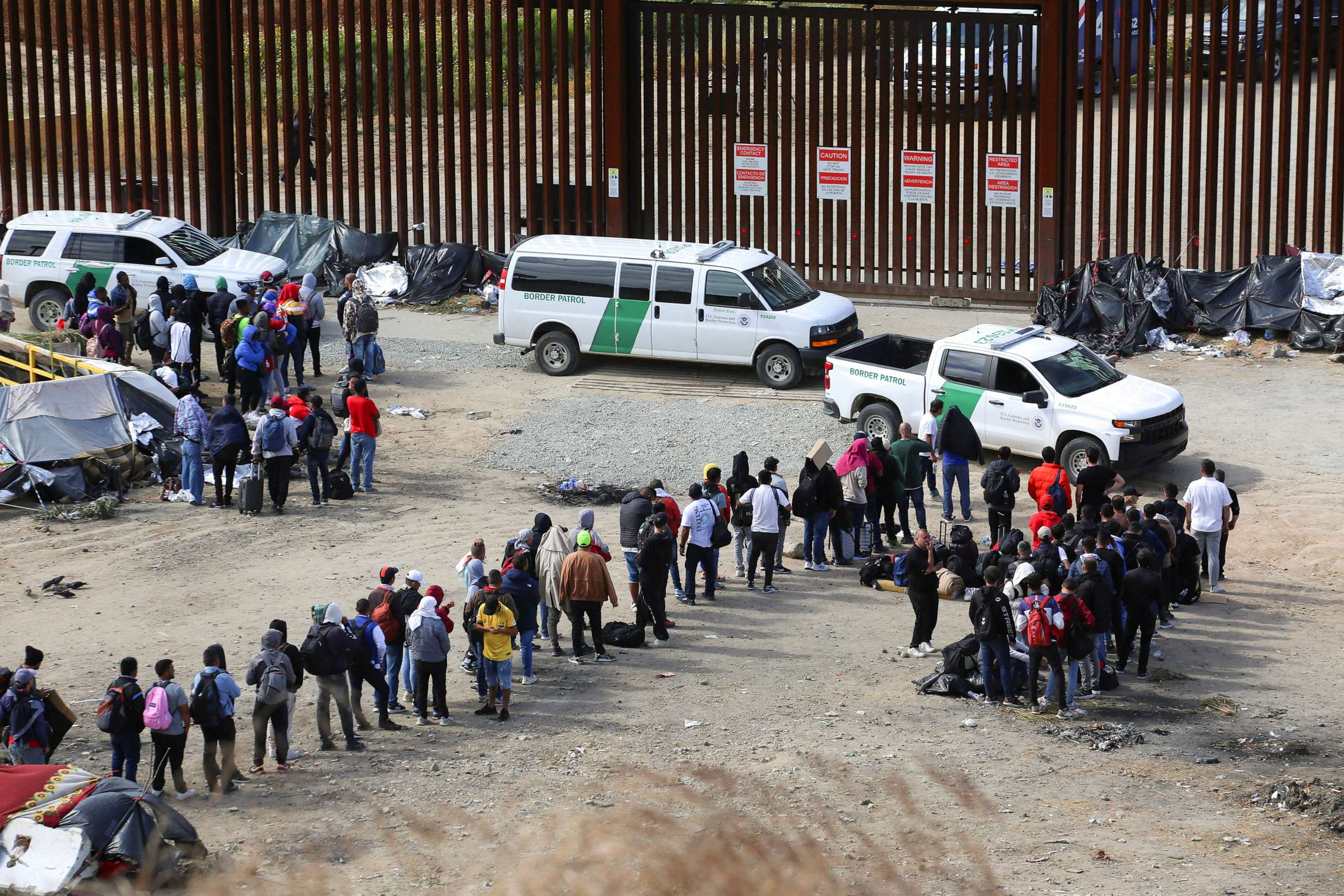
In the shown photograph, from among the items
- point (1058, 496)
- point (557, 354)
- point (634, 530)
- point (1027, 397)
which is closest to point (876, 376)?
point (1027, 397)

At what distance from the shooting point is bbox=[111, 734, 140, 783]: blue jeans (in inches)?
458

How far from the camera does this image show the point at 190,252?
2584 cm

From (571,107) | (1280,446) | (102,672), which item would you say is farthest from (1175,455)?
(571,107)

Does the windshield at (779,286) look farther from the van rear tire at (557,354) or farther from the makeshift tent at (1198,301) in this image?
the makeshift tent at (1198,301)

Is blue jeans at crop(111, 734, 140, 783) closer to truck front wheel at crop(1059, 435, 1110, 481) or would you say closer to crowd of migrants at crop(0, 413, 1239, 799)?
crowd of migrants at crop(0, 413, 1239, 799)

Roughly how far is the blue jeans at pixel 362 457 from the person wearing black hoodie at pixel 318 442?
285 millimetres

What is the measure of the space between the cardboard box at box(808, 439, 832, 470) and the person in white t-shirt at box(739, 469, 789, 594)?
2.04ft

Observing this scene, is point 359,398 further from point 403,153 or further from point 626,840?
point 403,153

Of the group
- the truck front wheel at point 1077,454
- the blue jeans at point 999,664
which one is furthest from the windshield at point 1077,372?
the blue jeans at point 999,664

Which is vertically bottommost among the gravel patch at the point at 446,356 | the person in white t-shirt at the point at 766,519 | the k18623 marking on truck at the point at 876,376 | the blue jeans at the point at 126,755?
the blue jeans at the point at 126,755

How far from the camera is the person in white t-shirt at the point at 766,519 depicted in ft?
52.5

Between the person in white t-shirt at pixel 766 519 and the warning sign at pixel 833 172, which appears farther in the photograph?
the warning sign at pixel 833 172

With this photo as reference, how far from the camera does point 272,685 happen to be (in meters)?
11.9

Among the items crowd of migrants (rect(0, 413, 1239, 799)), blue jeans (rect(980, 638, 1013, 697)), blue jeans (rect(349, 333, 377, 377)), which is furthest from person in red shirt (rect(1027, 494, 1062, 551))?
blue jeans (rect(349, 333, 377, 377))
